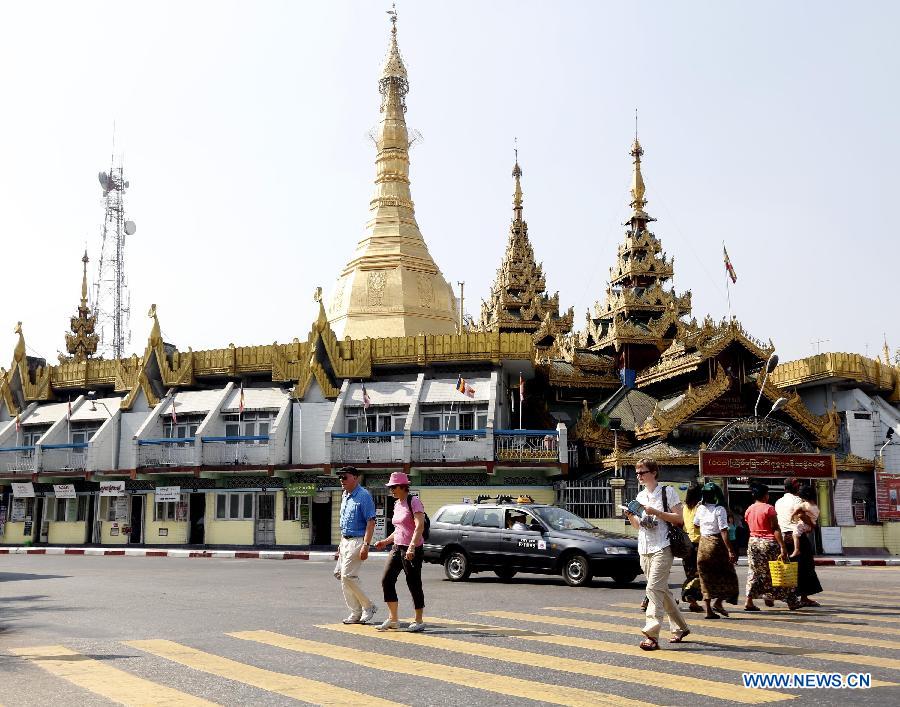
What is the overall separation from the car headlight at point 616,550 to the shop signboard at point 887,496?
18.8m

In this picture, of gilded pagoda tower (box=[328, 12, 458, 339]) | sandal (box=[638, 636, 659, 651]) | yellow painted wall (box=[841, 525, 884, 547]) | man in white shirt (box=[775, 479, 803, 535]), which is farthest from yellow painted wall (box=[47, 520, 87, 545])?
sandal (box=[638, 636, 659, 651])

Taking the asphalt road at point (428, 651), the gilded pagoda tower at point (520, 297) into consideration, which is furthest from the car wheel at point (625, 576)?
the gilded pagoda tower at point (520, 297)

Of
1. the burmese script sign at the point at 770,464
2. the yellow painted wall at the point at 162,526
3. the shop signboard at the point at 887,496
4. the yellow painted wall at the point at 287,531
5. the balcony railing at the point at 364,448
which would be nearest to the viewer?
the burmese script sign at the point at 770,464

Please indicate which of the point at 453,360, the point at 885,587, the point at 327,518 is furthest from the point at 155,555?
the point at 885,587

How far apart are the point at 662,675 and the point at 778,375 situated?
29.9 metres

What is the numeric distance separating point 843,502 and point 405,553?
2490 cm

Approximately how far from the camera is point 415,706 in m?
6.41

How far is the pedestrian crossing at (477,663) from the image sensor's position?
6766 mm

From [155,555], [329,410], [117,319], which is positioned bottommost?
[155,555]

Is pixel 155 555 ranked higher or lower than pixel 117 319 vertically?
lower

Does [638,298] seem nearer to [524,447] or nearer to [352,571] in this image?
[524,447]

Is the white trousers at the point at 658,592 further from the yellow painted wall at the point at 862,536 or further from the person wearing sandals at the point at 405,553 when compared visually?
the yellow painted wall at the point at 862,536

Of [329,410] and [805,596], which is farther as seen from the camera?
[329,410]

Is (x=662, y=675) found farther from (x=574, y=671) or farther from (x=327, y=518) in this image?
(x=327, y=518)
